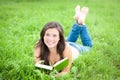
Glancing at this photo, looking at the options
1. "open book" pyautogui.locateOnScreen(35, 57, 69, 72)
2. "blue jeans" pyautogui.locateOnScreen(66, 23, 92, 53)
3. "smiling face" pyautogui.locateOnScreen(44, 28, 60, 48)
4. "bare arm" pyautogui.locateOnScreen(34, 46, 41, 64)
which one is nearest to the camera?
"open book" pyautogui.locateOnScreen(35, 57, 69, 72)

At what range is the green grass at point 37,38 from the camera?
351 centimetres

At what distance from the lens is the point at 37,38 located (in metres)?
5.43

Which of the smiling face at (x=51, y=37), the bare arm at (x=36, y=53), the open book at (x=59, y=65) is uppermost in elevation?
the smiling face at (x=51, y=37)

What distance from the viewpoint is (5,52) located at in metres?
4.08

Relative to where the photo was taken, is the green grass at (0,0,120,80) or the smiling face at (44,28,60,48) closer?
the green grass at (0,0,120,80)

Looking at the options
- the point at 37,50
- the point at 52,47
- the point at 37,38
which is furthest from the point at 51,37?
the point at 37,38

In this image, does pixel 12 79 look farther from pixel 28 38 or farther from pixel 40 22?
pixel 40 22

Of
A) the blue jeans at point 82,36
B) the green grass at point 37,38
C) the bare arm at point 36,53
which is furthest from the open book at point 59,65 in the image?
the blue jeans at point 82,36

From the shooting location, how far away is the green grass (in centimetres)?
351

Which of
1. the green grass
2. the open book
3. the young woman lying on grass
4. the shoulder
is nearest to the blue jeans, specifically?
the green grass

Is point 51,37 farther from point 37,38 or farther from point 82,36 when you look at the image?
point 37,38

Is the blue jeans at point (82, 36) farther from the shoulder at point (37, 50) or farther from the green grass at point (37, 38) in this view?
the shoulder at point (37, 50)

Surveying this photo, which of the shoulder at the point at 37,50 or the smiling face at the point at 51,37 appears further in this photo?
the shoulder at the point at 37,50

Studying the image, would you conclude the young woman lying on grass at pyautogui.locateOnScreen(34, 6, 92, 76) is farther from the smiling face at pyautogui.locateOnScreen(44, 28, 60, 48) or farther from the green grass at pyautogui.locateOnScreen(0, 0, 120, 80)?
the green grass at pyautogui.locateOnScreen(0, 0, 120, 80)
